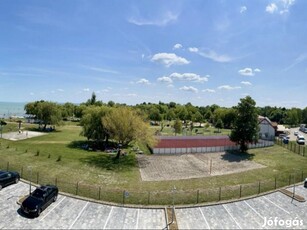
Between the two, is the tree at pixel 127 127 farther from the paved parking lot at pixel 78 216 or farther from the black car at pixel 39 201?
the black car at pixel 39 201

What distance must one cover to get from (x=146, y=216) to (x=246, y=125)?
3573 cm

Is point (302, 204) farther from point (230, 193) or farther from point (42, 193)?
point (42, 193)

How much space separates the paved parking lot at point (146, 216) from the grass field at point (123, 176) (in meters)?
1.76

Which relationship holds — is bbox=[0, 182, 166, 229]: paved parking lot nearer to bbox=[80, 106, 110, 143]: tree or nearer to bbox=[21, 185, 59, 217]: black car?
bbox=[21, 185, 59, 217]: black car

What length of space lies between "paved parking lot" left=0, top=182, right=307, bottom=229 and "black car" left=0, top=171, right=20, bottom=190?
2.54 feet

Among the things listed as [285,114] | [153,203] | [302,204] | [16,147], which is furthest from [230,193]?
[285,114]

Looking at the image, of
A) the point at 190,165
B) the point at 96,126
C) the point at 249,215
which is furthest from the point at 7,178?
the point at 190,165

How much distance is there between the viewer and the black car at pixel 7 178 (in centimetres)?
2332

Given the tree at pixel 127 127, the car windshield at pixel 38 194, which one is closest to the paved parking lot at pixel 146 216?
the car windshield at pixel 38 194

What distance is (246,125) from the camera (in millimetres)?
48969

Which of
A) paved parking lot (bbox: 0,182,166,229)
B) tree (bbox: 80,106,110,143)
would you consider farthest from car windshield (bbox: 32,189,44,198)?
tree (bbox: 80,106,110,143)

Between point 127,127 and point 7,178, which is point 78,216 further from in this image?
point 127,127

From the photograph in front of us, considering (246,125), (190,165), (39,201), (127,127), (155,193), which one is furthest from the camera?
(246,125)

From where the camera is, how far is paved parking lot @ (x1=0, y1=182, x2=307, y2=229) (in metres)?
17.9
